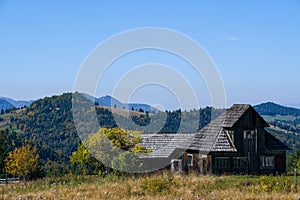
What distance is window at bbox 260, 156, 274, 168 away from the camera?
36094 mm

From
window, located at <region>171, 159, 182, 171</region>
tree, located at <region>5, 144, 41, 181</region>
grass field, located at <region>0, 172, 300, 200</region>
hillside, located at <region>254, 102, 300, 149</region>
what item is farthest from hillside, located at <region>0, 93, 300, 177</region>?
grass field, located at <region>0, 172, 300, 200</region>

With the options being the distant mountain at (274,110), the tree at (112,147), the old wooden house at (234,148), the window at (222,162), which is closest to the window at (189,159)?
the old wooden house at (234,148)

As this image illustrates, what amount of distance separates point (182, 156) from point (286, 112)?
153 meters

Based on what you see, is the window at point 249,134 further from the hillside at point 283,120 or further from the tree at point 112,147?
the hillside at point 283,120

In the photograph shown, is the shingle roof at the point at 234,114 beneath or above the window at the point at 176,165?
above

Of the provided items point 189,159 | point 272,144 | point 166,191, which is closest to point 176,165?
point 189,159

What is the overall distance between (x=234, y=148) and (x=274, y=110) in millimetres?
144425

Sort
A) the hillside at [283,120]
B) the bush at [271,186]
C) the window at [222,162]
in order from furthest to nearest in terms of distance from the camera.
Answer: the hillside at [283,120]
the window at [222,162]
the bush at [271,186]

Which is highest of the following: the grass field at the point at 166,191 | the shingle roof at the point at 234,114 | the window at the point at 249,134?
the shingle roof at the point at 234,114

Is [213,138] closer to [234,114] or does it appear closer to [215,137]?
[215,137]

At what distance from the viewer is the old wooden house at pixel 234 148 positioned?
34.5 m

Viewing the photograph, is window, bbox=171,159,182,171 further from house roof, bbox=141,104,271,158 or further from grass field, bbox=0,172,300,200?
grass field, bbox=0,172,300,200

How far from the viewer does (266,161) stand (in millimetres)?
36281

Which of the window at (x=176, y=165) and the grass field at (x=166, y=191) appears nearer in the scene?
the grass field at (x=166, y=191)
